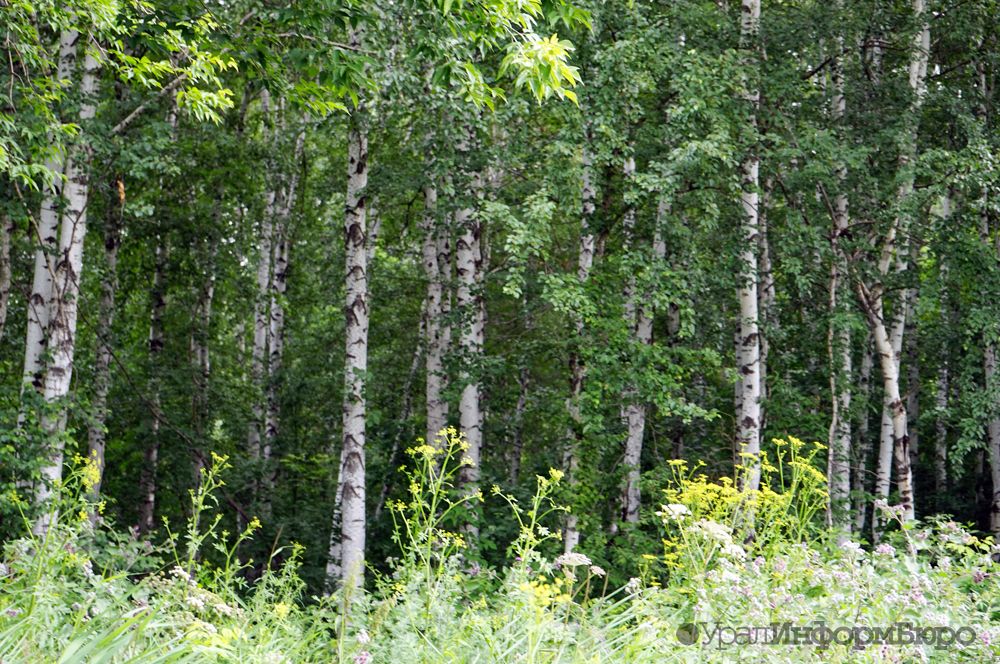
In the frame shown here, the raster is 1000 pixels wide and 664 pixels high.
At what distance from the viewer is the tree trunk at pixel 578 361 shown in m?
11.1

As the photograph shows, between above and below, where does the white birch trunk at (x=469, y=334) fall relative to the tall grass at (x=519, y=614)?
above

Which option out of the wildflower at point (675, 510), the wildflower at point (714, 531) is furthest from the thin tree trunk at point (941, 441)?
the wildflower at point (714, 531)

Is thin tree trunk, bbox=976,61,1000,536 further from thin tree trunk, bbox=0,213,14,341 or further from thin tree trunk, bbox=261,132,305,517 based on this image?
thin tree trunk, bbox=0,213,14,341

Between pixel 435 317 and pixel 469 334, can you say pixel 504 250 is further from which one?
pixel 469 334

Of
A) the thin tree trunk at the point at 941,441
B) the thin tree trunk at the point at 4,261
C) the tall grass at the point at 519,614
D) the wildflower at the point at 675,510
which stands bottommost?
the tall grass at the point at 519,614

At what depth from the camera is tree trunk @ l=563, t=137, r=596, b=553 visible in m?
11.1

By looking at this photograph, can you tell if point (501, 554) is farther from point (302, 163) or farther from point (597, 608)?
point (302, 163)

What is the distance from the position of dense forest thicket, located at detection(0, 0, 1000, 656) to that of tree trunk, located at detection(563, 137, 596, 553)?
56 mm

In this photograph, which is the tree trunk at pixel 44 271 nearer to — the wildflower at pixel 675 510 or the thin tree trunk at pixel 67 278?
the thin tree trunk at pixel 67 278

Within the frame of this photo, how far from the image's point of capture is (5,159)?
5434 millimetres

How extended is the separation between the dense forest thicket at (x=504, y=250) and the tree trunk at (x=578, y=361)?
0.06 metres

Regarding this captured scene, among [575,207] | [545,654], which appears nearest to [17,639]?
[545,654]

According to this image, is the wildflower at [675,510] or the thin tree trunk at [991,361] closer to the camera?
the wildflower at [675,510]

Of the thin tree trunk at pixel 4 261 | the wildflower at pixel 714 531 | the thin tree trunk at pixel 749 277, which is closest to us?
the wildflower at pixel 714 531
